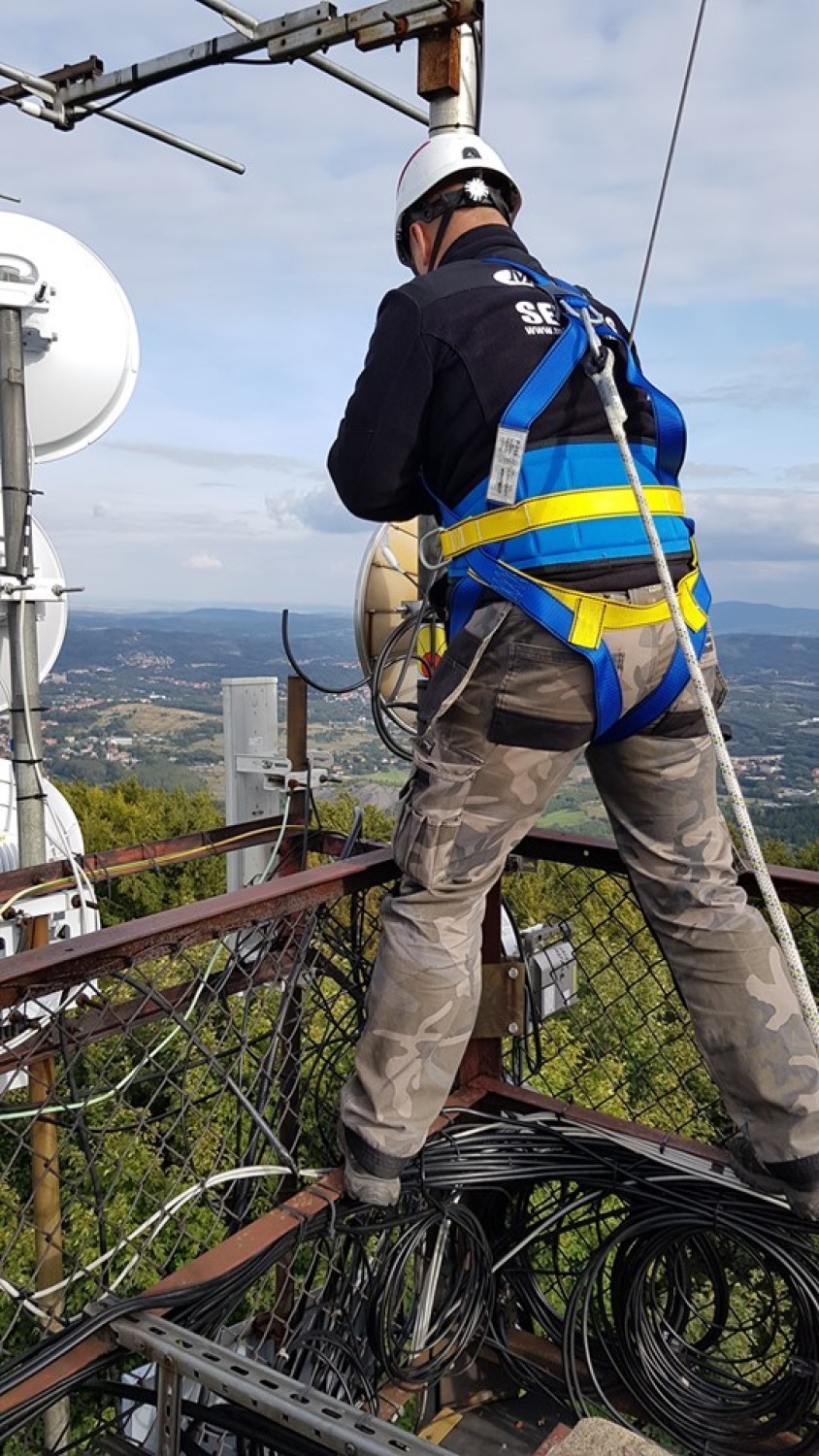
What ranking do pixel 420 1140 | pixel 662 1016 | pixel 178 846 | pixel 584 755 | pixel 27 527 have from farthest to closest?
pixel 662 1016 → pixel 27 527 → pixel 178 846 → pixel 584 755 → pixel 420 1140

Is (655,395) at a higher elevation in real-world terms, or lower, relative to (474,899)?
higher

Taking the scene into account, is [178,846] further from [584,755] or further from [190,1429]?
[190,1429]

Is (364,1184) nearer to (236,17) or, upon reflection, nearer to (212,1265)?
(212,1265)

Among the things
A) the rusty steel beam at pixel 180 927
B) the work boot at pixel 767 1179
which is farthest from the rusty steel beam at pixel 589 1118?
the rusty steel beam at pixel 180 927

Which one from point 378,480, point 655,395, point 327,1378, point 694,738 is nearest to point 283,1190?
point 327,1378

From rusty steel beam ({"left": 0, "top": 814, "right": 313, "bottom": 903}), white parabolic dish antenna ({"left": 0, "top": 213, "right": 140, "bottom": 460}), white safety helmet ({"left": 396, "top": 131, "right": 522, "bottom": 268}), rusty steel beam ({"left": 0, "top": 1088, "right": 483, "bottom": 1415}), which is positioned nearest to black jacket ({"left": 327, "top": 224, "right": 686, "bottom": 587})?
white safety helmet ({"left": 396, "top": 131, "right": 522, "bottom": 268})

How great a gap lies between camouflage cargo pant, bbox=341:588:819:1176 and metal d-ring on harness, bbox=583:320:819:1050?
0.57 ft

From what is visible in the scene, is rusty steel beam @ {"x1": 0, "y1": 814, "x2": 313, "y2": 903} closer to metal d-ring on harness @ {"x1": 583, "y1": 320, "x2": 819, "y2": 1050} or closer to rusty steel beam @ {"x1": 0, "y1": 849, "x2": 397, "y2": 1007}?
rusty steel beam @ {"x1": 0, "y1": 849, "x2": 397, "y2": 1007}

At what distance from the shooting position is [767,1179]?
221 cm

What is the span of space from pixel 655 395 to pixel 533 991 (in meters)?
1.46

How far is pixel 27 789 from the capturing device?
5461mm

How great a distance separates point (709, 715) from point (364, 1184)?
1.11 metres

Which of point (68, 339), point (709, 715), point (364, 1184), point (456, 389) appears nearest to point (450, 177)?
point (456, 389)

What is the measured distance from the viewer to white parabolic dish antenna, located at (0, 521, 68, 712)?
5.57m
